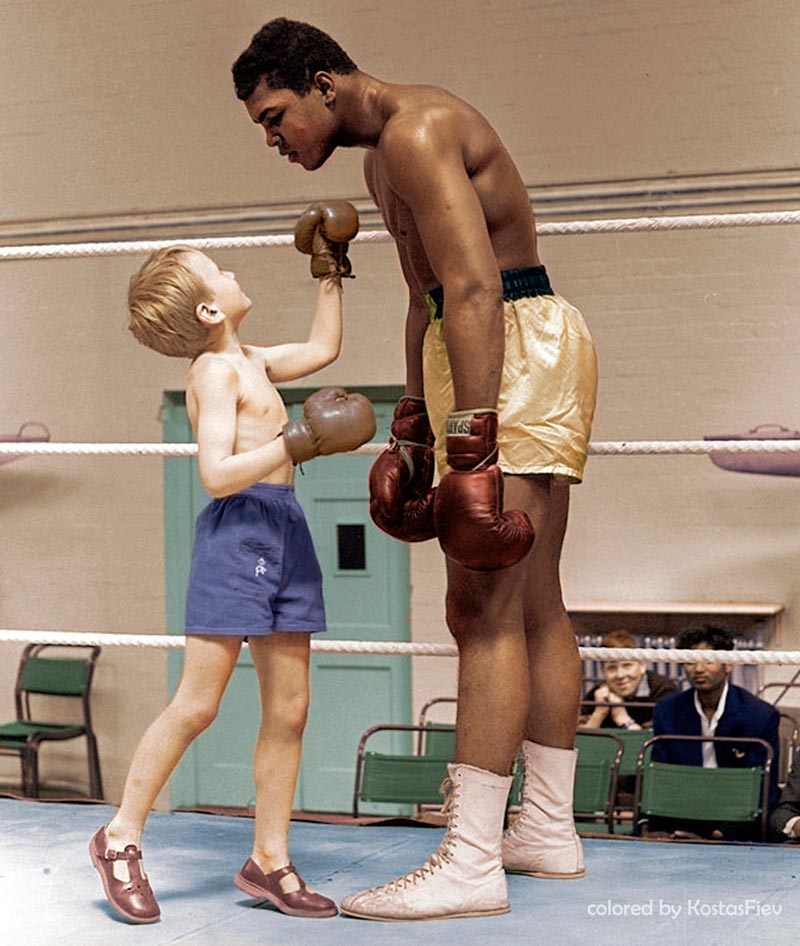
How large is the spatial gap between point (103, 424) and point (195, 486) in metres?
0.51

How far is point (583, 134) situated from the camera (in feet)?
18.6

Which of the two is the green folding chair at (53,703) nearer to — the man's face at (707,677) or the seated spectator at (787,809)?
A: the man's face at (707,677)

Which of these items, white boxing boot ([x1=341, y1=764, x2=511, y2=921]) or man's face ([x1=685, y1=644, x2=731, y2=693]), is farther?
man's face ([x1=685, y1=644, x2=731, y2=693])

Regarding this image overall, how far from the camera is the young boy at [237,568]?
1.71 metres

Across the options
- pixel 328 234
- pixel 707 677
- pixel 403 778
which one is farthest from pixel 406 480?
pixel 707 677

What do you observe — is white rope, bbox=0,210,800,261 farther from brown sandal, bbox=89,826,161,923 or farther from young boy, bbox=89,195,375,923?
brown sandal, bbox=89,826,161,923

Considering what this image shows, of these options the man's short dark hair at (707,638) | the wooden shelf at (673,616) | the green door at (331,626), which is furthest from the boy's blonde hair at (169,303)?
the green door at (331,626)

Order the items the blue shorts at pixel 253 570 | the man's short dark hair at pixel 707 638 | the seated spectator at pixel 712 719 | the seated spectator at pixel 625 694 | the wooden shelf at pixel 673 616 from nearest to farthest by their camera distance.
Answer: the blue shorts at pixel 253 570 < the seated spectator at pixel 712 719 < the man's short dark hair at pixel 707 638 < the seated spectator at pixel 625 694 < the wooden shelf at pixel 673 616

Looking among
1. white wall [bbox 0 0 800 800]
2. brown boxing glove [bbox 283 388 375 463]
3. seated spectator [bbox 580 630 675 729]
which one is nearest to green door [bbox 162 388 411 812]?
white wall [bbox 0 0 800 800]

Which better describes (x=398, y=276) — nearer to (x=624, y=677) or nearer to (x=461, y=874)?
(x=624, y=677)

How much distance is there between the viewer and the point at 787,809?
13.6ft

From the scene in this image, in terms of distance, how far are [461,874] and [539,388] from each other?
0.62 metres

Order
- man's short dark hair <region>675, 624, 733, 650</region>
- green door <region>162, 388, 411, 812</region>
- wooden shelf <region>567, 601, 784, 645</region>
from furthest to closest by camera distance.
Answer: green door <region>162, 388, 411, 812</region> → wooden shelf <region>567, 601, 784, 645</region> → man's short dark hair <region>675, 624, 733, 650</region>

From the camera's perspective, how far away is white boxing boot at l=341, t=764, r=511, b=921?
5.49 ft
